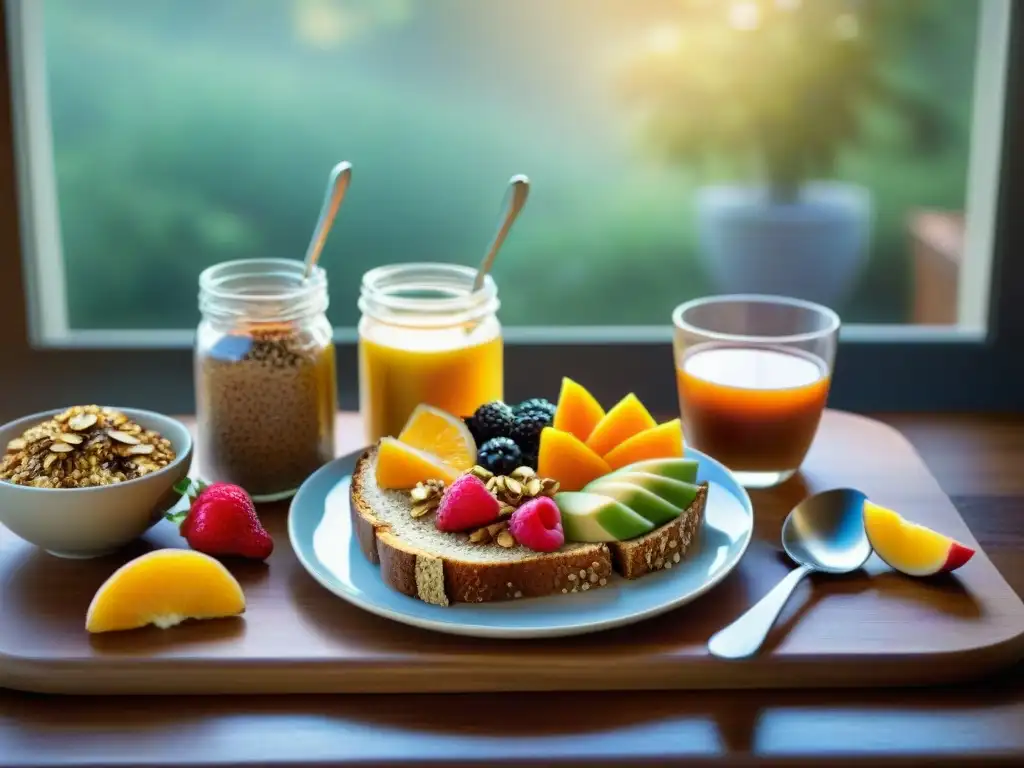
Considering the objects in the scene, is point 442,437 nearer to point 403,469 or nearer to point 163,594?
point 403,469

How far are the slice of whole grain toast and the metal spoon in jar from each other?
1.05 feet

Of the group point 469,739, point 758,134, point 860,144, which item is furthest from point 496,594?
point 860,144

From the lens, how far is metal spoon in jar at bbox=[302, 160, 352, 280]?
1.26 meters

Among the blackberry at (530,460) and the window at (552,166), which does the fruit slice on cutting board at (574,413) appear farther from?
the window at (552,166)

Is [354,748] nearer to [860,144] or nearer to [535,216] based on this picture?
[535,216]

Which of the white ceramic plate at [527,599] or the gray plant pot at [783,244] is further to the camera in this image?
the gray plant pot at [783,244]

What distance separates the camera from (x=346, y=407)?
1.70 m

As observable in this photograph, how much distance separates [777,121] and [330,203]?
3.73ft

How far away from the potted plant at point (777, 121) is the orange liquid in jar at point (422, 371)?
758 millimetres

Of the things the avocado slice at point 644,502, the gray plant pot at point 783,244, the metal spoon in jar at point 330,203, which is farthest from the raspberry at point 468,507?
the gray plant pot at point 783,244

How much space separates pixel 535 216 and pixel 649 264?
278 mm

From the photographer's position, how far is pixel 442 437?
1.22m

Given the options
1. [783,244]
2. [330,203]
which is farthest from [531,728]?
[783,244]

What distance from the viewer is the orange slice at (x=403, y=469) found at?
118cm
